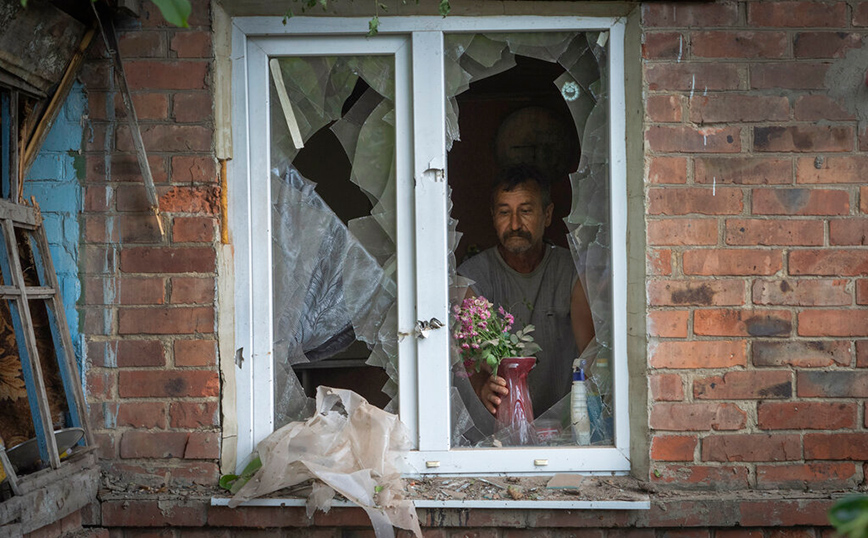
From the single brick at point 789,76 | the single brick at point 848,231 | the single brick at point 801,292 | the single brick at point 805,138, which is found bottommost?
the single brick at point 801,292

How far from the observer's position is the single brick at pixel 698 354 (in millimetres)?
2359

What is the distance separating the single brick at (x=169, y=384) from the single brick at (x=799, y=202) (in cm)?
180

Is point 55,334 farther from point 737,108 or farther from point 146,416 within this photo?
point 737,108

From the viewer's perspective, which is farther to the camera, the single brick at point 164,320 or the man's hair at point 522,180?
the man's hair at point 522,180

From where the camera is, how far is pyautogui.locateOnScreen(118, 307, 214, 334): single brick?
93.4 inches

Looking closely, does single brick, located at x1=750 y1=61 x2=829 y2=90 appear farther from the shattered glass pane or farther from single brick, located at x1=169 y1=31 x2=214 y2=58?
single brick, located at x1=169 y1=31 x2=214 y2=58

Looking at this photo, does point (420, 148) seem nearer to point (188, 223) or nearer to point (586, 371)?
point (188, 223)

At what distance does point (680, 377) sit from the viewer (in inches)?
92.9

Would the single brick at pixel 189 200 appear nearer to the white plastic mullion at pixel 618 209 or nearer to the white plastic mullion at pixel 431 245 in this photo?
the white plastic mullion at pixel 431 245

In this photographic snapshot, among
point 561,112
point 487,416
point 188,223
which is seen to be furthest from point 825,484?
point 188,223

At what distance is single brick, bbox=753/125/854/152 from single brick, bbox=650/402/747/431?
0.83 metres

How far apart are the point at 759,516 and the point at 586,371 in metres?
0.69

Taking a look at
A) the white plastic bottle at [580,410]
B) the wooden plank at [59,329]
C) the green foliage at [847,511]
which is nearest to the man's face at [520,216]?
the white plastic bottle at [580,410]

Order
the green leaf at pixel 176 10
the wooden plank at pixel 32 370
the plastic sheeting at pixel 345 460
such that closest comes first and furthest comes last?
the green leaf at pixel 176 10, the wooden plank at pixel 32 370, the plastic sheeting at pixel 345 460
